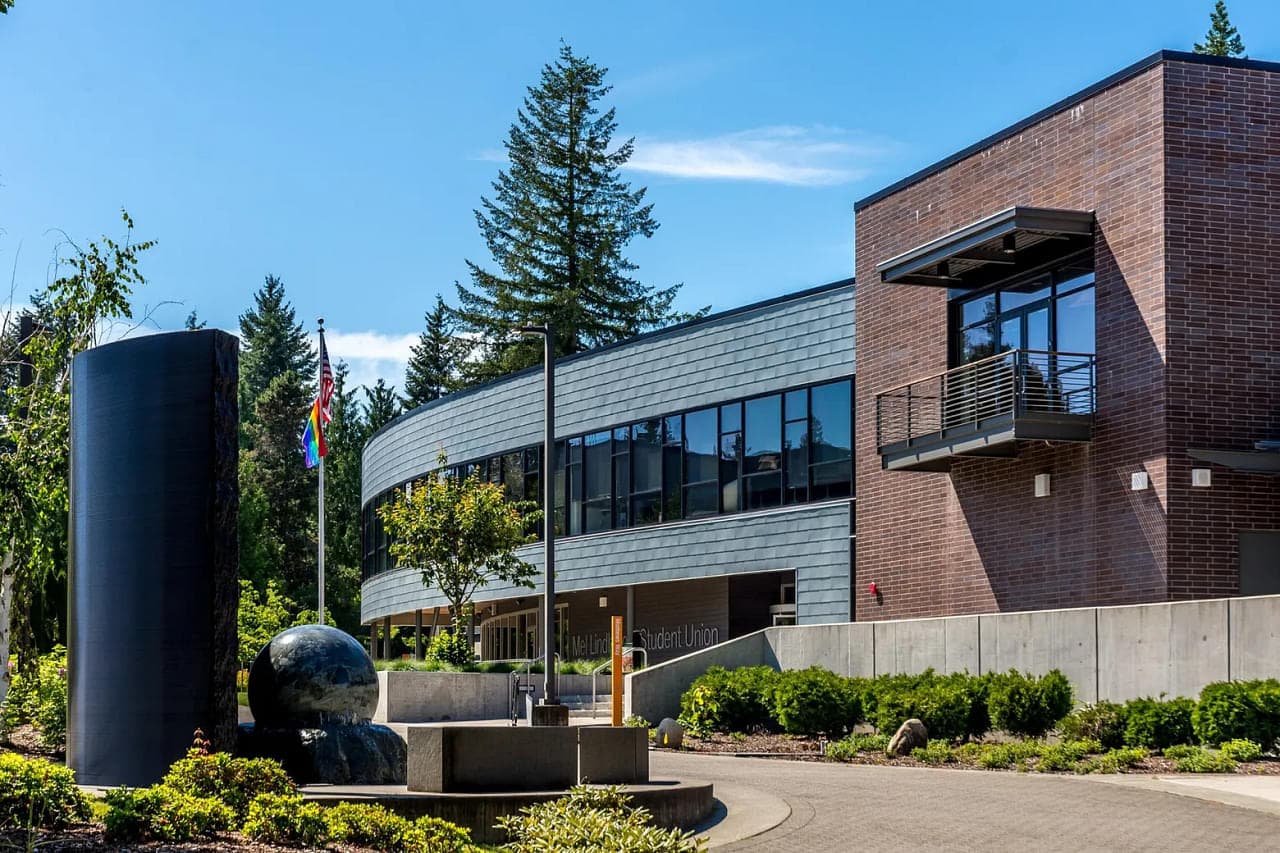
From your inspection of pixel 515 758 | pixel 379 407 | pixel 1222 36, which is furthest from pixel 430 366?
pixel 515 758

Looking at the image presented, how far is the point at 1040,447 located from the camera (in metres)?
25.5

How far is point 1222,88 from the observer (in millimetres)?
23812

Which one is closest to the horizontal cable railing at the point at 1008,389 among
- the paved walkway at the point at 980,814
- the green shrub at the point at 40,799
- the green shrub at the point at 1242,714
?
the green shrub at the point at 1242,714

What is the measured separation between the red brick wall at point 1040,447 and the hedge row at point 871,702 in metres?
2.85

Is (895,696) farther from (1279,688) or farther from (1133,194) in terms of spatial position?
(1133,194)

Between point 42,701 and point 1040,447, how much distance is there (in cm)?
1546

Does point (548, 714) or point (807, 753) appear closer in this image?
point (807, 753)

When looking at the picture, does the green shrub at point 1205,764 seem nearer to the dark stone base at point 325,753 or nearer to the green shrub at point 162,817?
the dark stone base at point 325,753

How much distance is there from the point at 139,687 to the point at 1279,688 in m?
12.8

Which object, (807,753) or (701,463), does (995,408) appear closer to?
(807,753)

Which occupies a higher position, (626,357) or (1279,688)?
(626,357)

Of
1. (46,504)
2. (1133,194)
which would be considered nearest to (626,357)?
(1133,194)

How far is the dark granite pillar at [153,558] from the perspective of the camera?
45.3 feet

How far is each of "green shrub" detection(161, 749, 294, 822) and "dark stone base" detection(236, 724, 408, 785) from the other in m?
3.20
